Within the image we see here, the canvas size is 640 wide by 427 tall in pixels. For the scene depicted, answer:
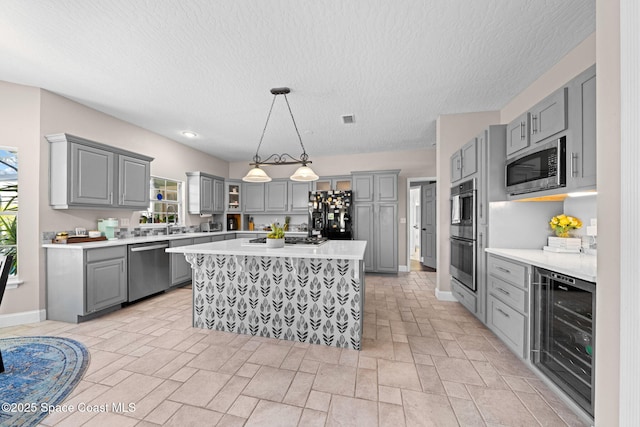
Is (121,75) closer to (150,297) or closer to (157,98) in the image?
(157,98)

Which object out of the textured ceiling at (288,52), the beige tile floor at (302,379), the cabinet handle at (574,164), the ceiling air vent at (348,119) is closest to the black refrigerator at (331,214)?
the ceiling air vent at (348,119)

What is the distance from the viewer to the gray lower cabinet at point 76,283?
277cm

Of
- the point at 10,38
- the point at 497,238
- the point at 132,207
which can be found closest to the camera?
the point at 10,38

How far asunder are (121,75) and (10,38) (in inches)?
28.5

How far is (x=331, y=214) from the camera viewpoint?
17.4 ft

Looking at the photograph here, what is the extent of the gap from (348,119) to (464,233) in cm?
226

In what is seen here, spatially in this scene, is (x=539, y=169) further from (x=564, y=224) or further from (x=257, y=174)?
(x=257, y=174)

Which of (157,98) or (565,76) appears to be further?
(157,98)

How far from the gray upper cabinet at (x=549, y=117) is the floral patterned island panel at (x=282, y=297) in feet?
5.88

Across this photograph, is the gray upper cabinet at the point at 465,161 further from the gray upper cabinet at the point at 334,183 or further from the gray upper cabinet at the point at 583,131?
the gray upper cabinet at the point at 334,183

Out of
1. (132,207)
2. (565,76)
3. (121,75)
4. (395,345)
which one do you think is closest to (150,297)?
(132,207)

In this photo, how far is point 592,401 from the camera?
1378 millimetres

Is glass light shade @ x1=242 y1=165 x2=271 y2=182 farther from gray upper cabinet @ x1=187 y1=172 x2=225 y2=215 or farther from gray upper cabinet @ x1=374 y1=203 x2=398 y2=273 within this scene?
gray upper cabinet @ x1=374 y1=203 x2=398 y2=273

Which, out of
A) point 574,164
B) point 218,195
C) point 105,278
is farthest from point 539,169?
point 218,195
